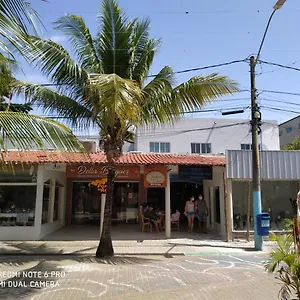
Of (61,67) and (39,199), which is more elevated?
(61,67)

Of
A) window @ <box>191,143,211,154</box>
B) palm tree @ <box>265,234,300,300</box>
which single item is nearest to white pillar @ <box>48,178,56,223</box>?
palm tree @ <box>265,234,300,300</box>

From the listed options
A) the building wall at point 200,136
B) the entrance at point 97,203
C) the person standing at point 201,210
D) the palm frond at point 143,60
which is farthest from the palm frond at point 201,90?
the building wall at point 200,136

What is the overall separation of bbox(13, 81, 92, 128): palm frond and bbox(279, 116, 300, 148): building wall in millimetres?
41253

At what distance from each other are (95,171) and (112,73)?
4.91 m

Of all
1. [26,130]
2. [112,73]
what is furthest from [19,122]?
[112,73]

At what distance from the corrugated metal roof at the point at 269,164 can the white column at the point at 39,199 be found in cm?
758

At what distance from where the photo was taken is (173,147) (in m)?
31.6

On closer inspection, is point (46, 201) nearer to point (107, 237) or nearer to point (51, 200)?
point (51, 200)

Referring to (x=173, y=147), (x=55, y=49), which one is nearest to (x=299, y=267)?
(x=55, y=49)

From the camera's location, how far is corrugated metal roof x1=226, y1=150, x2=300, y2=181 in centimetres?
1362

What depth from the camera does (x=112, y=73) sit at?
33.2ft

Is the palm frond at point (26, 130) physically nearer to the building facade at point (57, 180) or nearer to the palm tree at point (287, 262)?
the palm tree at point (287, 262)

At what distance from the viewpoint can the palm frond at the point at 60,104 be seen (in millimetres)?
9578

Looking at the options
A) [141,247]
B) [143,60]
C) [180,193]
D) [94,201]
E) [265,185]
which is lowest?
[141,247]
